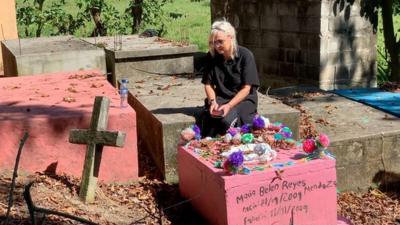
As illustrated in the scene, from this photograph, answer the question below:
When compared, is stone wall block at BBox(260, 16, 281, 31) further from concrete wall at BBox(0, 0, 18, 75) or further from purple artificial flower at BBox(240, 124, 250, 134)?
purple artificial flower at BBox(240, 124, 250, 134)

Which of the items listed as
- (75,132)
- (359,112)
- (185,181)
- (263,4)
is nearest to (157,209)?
(185,181)

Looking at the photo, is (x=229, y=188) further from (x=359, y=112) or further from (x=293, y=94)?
(x=293, y=94)

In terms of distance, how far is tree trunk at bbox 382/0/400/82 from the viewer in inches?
350

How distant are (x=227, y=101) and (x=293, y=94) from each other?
225 cm

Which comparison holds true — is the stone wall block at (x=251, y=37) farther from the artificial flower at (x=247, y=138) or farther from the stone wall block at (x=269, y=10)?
the artificial flower at (x=247, y=138)

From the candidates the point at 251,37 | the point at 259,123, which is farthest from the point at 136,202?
the point at 251,37

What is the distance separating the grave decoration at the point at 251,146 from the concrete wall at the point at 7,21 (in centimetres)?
672

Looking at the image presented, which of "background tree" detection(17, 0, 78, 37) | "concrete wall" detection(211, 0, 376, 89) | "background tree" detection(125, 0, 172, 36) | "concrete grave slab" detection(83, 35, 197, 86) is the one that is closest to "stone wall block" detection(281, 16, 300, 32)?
"concrete wall" detection(211, 0, 376, 89)

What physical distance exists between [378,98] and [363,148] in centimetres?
162

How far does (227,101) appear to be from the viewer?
5160mm

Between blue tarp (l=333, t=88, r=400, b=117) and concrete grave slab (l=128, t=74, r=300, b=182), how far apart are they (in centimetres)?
131

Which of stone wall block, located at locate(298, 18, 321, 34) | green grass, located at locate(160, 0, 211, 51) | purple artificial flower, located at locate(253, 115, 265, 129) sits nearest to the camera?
purple artificial flower, located at locate(253, 115, 265, 129)

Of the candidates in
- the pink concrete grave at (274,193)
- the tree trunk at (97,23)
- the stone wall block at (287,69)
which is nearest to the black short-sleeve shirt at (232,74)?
the pink concrete grave at (274,193)

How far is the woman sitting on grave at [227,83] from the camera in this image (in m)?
4.96
